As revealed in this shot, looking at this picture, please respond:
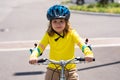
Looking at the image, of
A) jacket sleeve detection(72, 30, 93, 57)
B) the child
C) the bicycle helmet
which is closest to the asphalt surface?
the child

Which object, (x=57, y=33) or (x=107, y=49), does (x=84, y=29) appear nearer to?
(x=107, y=49)

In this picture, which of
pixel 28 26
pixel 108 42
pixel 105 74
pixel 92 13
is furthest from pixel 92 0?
pixel 105 74

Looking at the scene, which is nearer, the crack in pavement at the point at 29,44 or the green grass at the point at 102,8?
the crack in pavement at the point at 29,44

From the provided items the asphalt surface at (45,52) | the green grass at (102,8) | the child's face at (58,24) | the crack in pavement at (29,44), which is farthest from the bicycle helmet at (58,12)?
the green grass at (102,8)

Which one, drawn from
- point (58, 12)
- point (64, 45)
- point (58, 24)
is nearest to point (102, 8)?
point (64, 45)

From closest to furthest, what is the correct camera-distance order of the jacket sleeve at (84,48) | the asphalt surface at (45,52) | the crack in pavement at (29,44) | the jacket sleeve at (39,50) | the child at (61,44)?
the jacket sleeve at (84,48)
the jacket sleeve at (39,50)
the child at (61,44)
the asphalt surface at (45,52)
the crack in pavement at (29,44)

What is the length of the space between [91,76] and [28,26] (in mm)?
10463

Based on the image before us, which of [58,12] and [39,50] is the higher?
[58,12]

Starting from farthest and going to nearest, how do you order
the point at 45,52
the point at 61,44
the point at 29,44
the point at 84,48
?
1. the point at 29,44
2. the point at 45,52
3. the point at 61,44
4. the point at 84,48

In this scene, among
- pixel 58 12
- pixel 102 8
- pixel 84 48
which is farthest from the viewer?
pixel 102 8

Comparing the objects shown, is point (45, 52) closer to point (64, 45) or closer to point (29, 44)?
point (29, 44)

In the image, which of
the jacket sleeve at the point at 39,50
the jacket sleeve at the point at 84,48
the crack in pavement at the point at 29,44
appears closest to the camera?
the jacket sleeve at the point at 84,48

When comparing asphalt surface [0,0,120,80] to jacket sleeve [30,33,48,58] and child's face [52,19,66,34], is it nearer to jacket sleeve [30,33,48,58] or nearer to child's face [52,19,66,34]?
jacket sleeve [30,33,48,58]

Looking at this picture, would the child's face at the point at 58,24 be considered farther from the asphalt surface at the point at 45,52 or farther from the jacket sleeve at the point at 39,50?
the asphalt surface at the point at 45,52
